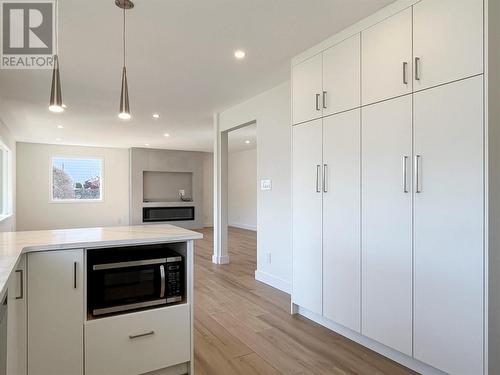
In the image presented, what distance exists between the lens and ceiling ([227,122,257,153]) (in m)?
6.87

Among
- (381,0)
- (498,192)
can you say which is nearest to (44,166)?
(381,0)

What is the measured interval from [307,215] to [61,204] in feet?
28.4

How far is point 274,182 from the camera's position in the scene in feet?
13.6

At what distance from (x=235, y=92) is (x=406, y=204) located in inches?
111

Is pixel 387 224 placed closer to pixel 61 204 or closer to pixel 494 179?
pixel 494 179

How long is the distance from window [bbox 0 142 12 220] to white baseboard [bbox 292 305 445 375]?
7074 mm

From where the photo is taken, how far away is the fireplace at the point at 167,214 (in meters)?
9.78

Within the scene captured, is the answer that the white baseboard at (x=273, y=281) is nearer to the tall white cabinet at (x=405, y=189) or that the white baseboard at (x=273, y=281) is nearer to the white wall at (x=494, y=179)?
the tall white cabinet at (x=405, y=189)

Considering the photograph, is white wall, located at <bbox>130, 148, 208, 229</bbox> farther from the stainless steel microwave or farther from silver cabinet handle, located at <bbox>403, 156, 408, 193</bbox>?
silver cabinet handle, located at <bbox>403, 156, 408, 193</bbox>

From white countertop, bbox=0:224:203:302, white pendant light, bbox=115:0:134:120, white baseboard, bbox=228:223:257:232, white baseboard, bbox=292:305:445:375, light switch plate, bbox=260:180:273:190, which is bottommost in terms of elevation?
white baseboard, bbox=228:223:257:232

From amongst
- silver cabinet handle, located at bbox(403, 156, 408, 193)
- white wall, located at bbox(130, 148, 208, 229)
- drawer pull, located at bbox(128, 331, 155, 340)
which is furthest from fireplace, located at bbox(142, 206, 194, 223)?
silver cabinet handle, located at bbox(403, 156, 408, 193)

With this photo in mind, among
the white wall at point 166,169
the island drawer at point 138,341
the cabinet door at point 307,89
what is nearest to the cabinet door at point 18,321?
the island drawer at point 138,341

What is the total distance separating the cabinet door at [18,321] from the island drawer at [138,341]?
0.98 ft

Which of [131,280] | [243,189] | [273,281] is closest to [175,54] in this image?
[131,280]
